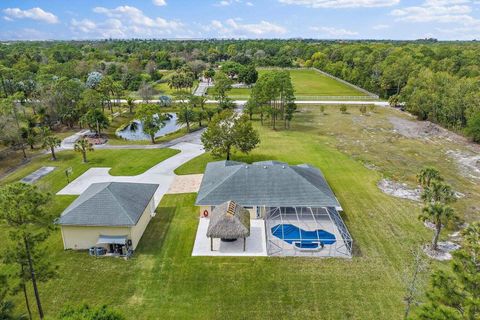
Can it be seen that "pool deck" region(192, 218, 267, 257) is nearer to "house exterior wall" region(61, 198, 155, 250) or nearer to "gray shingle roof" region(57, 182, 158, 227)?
"house exterior wall" region(61, 198, 155, 250)

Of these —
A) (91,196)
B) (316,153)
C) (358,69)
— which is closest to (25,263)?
(91,196)

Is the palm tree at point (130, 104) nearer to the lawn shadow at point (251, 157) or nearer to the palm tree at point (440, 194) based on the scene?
the lawn shadow at point (251, 157)

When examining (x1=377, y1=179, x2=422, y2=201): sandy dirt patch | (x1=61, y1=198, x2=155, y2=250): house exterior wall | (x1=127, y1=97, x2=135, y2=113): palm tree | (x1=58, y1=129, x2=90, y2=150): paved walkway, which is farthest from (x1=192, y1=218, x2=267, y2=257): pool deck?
(x1=127, y1=97, x2=135, y2=113): palm tree

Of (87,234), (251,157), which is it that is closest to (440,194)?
(251,157)

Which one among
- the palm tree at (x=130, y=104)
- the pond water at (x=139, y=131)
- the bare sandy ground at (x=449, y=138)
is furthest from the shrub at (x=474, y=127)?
the palm tree at (x=130, y=104)

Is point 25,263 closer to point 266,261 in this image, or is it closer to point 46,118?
point 266,261

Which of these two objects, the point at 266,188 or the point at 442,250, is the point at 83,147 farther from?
the point at 442,250
